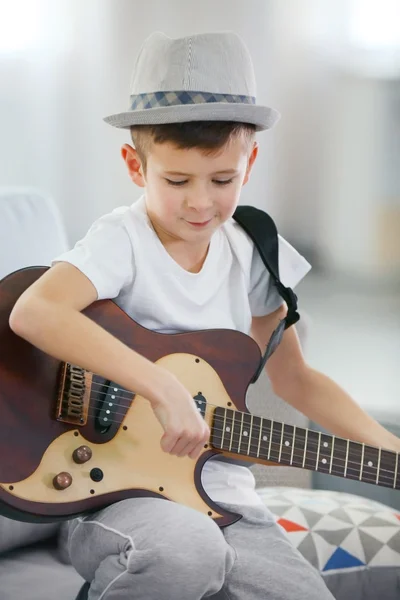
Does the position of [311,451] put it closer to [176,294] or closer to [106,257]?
[176,294]

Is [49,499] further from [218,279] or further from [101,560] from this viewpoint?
[218,279]

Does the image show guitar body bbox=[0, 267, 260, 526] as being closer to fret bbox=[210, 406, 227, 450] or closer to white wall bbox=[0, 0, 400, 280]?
fret bbox=[210, 406, 227, 450]

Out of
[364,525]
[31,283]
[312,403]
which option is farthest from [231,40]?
[364,525]

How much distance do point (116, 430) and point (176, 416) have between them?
12 cm

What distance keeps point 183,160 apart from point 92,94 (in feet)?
3.10

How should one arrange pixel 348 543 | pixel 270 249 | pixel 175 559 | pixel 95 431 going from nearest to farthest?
pixel 175 559, pixel 95 431, pixel 270 249, pixel 348 543

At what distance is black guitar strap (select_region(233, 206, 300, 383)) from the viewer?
153 centimetres

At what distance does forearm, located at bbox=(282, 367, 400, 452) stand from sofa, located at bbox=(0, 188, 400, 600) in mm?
238

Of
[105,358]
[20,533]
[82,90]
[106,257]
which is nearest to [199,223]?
[106,257]

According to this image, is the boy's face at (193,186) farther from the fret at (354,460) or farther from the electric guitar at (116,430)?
the fret at (354,460)

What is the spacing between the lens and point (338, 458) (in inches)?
56.9

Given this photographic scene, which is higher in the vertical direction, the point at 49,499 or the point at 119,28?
the point at 119,28

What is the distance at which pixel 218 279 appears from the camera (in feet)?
4.90

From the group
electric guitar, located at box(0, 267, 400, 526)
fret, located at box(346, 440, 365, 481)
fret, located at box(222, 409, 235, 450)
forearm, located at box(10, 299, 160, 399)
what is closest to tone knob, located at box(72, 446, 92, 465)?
electric guitar, located at box(0, 267, 400, 526)
